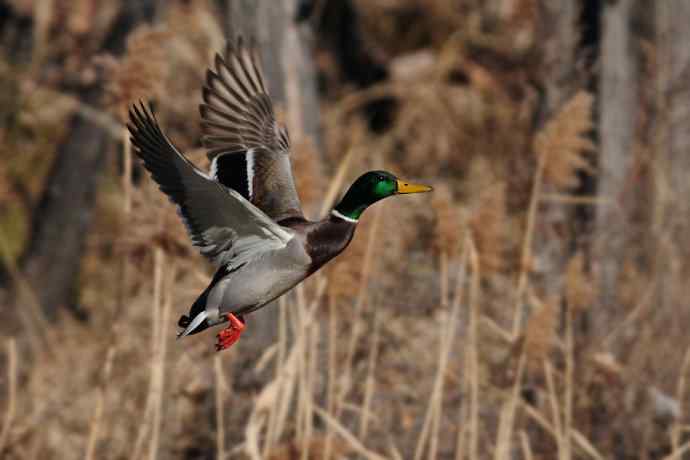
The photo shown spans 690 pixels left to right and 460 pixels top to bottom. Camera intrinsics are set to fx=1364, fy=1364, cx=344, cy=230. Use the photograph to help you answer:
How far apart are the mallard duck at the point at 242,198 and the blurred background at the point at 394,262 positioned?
133mm

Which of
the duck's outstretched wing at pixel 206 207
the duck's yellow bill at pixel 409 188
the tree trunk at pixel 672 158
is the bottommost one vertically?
the tree trunk at pixel 672 158

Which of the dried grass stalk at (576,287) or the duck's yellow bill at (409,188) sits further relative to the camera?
the dried grass stalk at (576,287)

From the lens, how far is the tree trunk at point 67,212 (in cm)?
908

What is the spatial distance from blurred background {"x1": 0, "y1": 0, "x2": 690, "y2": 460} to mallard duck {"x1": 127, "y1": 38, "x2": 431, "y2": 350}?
13cm

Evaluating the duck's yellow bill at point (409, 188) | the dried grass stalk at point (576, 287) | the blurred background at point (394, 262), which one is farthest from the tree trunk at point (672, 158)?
the duck's yellow bill at point (409, 188)

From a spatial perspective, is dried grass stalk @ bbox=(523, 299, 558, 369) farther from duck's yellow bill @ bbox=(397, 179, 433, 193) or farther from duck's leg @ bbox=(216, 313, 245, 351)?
duck's leg @ bbox=(216, 313, 245, 351)

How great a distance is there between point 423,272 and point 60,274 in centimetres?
360

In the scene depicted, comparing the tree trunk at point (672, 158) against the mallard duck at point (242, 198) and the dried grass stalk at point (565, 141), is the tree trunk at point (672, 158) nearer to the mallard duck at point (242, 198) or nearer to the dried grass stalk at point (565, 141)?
the dried grass stalk at point (565, 141)

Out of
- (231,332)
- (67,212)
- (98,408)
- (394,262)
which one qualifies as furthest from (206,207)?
(67,212)

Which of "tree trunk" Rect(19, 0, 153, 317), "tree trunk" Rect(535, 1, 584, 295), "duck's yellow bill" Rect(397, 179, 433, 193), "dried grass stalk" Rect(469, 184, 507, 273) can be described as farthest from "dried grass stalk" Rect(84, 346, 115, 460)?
"tree trunk" Rect(19, 0, 153, 317)

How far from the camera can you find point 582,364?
559 cm

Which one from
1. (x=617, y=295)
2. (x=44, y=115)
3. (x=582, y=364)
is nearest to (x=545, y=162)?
A: (x=582, y=364)

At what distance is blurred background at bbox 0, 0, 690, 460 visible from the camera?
4.94 metres

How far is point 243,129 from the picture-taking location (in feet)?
16.3
